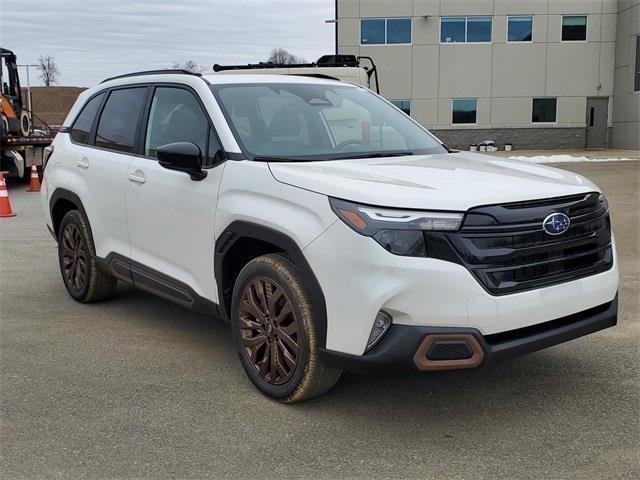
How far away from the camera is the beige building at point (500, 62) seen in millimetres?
31734

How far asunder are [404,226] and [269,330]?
107cm

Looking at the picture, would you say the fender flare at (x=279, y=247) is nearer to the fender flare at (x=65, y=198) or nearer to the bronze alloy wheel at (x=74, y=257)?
the fender flare at (x=65, y=198)

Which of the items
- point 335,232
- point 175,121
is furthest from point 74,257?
point 335,232

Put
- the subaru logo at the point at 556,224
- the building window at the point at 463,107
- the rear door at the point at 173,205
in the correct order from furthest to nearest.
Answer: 1. the building window at the point at 463,107
2. the rear door at the point at 173,205
3. the subaru logo at the point at 556,224

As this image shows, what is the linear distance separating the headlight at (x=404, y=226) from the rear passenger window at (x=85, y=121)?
349 centimetres

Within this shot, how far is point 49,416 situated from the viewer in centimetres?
365

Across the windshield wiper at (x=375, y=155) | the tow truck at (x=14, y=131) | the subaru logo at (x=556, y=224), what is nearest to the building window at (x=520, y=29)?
the tow truck at (x=14, y=131)

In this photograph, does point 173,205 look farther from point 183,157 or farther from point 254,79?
point 254,79

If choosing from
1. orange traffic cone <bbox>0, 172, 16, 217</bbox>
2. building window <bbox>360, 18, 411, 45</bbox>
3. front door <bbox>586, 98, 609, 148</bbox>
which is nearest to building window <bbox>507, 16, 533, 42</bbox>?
front door <bbox>586, 98, 609, 148</bbox>

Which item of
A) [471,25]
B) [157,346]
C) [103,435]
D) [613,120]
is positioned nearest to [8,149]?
[157,346]

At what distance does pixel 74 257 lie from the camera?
5836 millimetres

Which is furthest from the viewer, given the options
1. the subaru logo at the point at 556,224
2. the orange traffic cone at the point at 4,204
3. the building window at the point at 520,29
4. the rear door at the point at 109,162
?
the building window at the point at 520,29

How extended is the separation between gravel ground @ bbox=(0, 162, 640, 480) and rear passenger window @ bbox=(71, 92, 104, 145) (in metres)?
1.68

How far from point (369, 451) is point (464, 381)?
107cm
